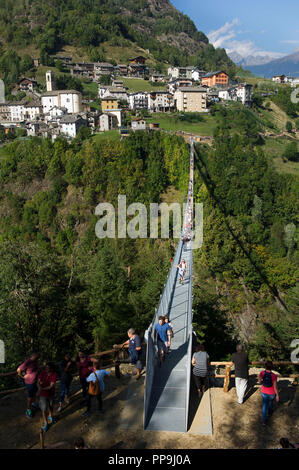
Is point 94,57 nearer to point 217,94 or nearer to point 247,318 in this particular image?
point 217,94

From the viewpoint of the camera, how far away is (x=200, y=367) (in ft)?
17.4

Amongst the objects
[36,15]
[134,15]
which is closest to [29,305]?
[36,15]

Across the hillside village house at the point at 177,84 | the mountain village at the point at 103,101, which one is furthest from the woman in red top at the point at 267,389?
the hillside village house at the point at 177,84

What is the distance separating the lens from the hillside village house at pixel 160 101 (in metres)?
54.6

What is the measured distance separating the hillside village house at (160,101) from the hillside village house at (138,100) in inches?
30.0

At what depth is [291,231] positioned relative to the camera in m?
33.6

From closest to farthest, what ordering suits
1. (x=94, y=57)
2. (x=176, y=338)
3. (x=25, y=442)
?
(x=25, y=442) → (x=176, y=338) → (x=94, y=57)

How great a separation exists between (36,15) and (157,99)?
181 feet

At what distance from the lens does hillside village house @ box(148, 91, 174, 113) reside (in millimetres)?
54562

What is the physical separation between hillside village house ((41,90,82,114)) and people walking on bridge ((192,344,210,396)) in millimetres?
50194

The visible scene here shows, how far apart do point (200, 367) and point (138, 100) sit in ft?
178

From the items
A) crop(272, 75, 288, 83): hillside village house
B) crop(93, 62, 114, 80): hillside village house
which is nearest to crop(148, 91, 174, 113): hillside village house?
crop(93, 62, 114, 80): hillside village house

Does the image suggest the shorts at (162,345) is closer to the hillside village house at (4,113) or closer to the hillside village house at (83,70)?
the hillside village house at (4,113)

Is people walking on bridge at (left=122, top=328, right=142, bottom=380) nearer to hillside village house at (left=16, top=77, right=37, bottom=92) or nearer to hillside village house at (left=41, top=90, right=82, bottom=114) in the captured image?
hillside village house at (left=41, top=90, right=82, bottom=114)
